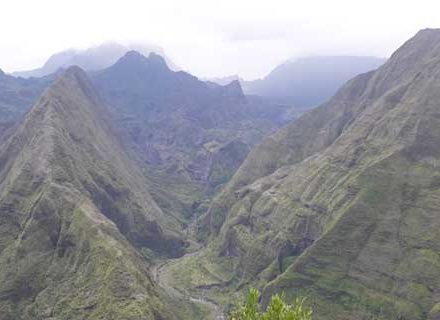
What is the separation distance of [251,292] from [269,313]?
161 inches

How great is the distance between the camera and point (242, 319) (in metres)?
83.6

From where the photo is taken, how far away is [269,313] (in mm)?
80625

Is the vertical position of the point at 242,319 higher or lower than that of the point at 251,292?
lower

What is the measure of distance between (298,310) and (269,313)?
418cm

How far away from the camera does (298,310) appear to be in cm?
8038

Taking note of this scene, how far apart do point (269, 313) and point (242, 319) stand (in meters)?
5.11

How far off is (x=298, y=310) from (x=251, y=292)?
23.8 feet

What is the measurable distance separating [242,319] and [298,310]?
883 cm
